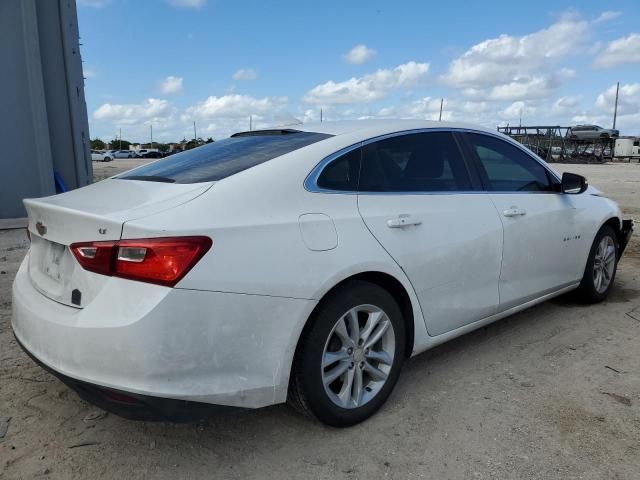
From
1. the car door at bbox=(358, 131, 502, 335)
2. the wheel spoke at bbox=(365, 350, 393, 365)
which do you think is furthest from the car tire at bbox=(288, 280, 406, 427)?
the car door at bbox=(358, 131, 502, 335)

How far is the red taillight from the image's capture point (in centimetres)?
204

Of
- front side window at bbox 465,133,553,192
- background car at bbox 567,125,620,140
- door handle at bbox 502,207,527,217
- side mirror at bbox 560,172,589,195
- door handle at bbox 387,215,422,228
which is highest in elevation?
background car at bbox 567,125,620,140

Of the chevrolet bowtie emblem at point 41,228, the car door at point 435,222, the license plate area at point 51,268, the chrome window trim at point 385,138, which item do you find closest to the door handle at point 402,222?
the car door at point 435,222

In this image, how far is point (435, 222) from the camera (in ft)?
9.73

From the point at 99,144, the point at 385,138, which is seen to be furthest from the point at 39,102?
the point at 99,144

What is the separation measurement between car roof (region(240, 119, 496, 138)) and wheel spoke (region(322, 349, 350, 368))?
117 centimetres

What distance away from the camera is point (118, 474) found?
2324 mm

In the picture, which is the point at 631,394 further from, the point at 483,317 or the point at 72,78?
the point at 72,78

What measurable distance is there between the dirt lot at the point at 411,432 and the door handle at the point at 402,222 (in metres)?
0.99

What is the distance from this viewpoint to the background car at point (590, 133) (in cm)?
4622

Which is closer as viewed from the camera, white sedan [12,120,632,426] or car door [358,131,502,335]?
white sedan [12,120,632,426]

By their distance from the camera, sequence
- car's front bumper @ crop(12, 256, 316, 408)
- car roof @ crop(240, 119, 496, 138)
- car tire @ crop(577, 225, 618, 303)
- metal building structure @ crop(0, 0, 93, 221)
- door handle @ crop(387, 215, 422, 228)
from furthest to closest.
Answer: metal building structure @ crop(0, 0, 93, 221), car tire @ crop(577, 225, 618, 303), car roof @ crop(240, 119, 496, 138), door handle @ crop(387, 215, 422, 228), car's front bumper @ crop(12, 256, 316, 408)

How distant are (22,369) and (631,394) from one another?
3.62 meters

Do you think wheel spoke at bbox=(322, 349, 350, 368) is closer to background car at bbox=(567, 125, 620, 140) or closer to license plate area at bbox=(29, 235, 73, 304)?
license plate area at bbox=(29, 235, 73, 304)
